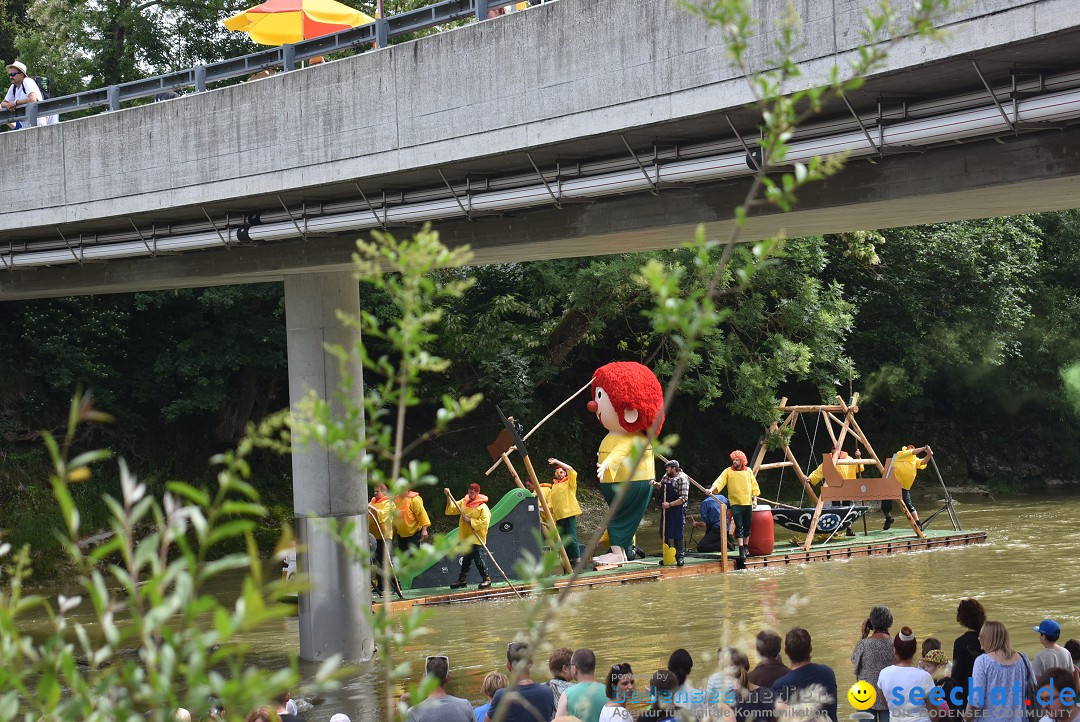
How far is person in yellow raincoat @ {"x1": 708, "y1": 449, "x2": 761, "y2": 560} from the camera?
19.7 metres

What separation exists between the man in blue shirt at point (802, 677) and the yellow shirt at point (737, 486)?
1196cm

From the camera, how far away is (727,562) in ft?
64.0

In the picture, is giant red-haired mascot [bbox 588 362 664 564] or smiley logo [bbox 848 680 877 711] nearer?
smiley logo [bbox 848 680 877 711]

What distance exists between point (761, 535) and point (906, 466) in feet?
11.6

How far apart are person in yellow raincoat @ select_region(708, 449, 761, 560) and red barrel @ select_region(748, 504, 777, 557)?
0.29 metres

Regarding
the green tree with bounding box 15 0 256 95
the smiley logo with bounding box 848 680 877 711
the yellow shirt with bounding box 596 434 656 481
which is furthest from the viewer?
the green tree with bounding box 15 0 256 95

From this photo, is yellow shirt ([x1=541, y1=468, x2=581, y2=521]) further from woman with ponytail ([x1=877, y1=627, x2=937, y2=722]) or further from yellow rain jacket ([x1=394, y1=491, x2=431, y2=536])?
woman with ponytail ([x1=877, y1=627, x2=937, y2=722])

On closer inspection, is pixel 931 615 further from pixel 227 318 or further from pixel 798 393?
pixel 798 393

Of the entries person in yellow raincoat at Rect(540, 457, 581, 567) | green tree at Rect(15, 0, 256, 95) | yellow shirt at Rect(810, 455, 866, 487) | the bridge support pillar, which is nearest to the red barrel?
yellow shirt at Rect(810, 455, 866, 487)

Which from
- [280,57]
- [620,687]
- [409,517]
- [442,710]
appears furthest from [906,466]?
[442,710]

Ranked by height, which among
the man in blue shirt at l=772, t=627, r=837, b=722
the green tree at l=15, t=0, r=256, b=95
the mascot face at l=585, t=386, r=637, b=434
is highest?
the green tree at l=15, t=0, r=256, b=95

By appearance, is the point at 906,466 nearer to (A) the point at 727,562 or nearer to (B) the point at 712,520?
(B) the point at 712,520

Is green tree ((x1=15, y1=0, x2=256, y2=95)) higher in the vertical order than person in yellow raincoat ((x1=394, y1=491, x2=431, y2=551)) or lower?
higher

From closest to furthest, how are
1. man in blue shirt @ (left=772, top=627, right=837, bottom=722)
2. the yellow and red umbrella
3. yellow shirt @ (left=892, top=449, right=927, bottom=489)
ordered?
man in blue shirt @ (left=772, top=627, right=837, bottom=722) < the yellow and red umbrella < yellow shirt @ (left=892, top=449, right=927, bottom=489)
